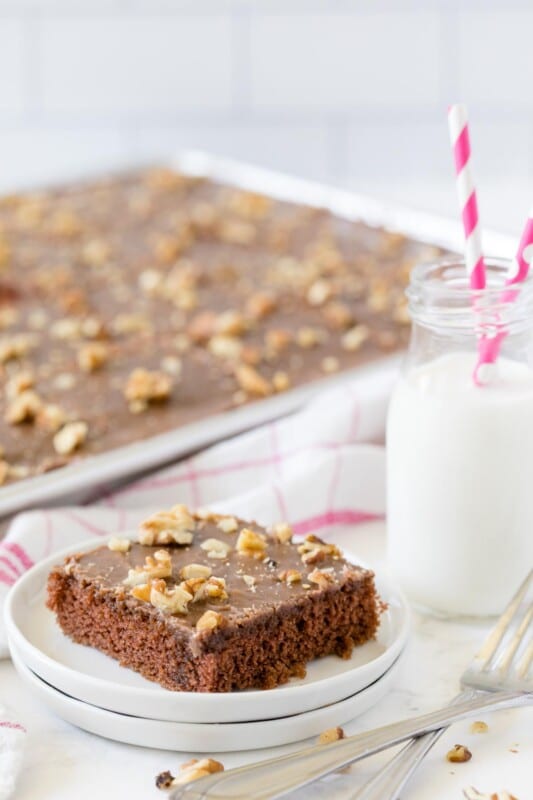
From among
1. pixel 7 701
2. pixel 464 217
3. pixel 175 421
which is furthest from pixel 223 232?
pixel 7 701

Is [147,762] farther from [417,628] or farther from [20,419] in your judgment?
[20,419]

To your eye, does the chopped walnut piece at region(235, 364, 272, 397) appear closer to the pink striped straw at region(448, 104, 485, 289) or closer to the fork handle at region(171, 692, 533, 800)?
the pink striped straw at region(448, 104, 485, 289)

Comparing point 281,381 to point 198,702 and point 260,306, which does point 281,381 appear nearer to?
point 260,306

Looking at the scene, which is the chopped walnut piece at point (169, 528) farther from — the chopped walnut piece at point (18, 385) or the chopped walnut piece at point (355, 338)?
the chopped walnut piece at point (355, 338)

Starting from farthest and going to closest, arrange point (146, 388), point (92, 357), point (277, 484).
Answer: point (92, 357) → point (146, 388) → point (277, 484)

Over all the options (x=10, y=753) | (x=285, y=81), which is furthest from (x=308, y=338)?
(x=285, y=81)

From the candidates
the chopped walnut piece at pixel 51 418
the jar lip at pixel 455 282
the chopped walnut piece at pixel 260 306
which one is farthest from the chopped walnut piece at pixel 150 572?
the chopped walnut piece at pixel 260 306
